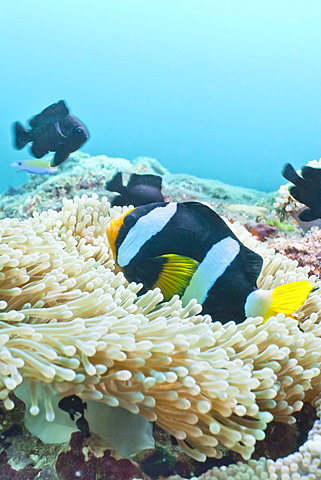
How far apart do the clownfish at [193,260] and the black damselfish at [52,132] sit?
1.94m

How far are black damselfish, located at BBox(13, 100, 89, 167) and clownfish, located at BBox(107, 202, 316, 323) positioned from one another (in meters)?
1.94

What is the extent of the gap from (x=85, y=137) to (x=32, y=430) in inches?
103

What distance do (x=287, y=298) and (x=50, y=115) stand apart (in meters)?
2.53

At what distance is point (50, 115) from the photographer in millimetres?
3242

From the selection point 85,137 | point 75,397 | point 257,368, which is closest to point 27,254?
point 75,397

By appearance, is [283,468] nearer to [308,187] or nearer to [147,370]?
[147,370]

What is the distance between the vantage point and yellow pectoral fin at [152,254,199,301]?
1.44 metres

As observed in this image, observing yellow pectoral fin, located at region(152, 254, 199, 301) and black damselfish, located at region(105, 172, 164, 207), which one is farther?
black damselfish, located at region(105, 172, 164, 207)

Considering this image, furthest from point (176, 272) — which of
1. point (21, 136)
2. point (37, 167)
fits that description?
point (37, 167)

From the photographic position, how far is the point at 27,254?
1387 millimetres

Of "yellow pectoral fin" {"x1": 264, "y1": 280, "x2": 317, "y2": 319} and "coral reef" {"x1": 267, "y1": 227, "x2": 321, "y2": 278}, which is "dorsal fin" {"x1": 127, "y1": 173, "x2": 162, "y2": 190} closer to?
"coral reef" {"x1": 267, "y1": 227, "x2": 321, "y2": 278}

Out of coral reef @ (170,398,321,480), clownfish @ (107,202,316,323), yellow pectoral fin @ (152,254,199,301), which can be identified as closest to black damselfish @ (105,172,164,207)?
clownfish @ (107,202,316,323)

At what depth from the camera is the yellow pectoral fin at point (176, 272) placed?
4.72ft

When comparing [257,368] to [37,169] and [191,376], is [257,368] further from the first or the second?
[37,169]
